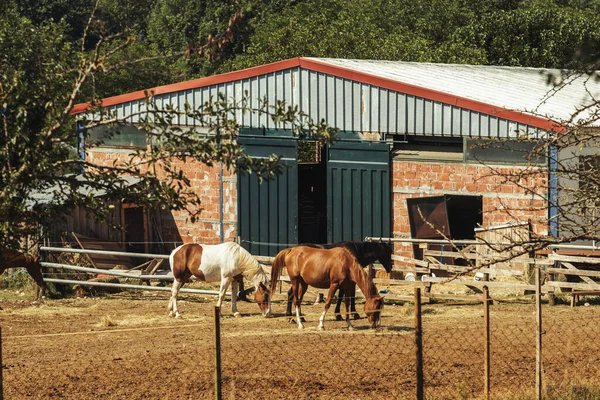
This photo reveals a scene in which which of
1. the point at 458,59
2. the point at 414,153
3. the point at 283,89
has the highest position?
the point at 458,59

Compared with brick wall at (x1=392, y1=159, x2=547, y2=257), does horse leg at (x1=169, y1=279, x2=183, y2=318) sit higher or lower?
lower

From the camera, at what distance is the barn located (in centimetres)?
2219

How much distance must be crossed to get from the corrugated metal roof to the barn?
105 millimetres

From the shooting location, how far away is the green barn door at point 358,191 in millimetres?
23375

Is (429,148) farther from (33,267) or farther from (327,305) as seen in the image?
(33,267)

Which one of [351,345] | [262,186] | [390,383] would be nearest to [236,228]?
[262,186]

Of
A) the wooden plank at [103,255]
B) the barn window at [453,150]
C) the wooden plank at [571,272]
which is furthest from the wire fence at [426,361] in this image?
the wooden plank at [103,255]

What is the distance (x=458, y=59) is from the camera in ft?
131

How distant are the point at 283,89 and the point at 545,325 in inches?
397

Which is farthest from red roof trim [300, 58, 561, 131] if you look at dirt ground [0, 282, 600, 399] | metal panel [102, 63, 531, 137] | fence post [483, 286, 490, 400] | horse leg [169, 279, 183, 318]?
fence post [483, 286, 490, 400]

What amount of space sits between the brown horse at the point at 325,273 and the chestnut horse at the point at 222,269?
46 cm

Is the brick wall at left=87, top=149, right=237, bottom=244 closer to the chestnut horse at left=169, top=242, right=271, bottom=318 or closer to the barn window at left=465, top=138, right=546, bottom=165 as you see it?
the chestnut horse at left=169, top=242, right=271, bottom=318

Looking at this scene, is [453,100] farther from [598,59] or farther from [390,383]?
[598,59]

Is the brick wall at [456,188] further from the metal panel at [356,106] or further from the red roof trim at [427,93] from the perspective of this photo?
the red roof trim at [427,93]
